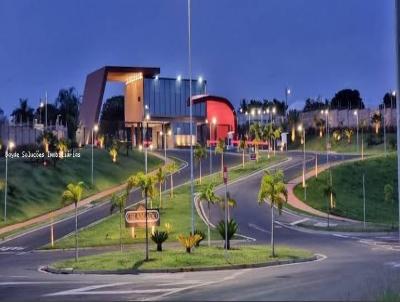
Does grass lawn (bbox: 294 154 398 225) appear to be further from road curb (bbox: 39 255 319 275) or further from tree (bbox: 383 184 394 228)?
road curb (bbox: 39 255 319 275)

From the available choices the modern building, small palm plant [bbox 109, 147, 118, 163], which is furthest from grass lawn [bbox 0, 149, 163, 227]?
the modern building

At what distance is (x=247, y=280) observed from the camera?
2250 centimetres

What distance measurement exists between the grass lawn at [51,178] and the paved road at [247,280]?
20970 mm

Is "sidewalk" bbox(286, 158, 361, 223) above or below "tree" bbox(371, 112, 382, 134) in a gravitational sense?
below

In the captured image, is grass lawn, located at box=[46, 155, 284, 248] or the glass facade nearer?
grass lawn, located at box=[46, 155, 284, 248]

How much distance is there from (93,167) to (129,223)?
49734 mm

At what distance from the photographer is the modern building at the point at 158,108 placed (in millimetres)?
122125

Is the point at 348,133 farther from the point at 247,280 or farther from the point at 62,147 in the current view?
the point at 247,280

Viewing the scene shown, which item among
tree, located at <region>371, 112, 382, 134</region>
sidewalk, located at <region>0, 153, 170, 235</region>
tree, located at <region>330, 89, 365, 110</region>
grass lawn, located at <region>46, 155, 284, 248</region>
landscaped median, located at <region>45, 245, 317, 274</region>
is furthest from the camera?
tree, located at <region>330, 89, 365, 110</region>

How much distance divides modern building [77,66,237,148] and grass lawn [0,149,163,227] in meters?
29.8

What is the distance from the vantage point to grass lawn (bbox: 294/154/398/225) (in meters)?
65.6

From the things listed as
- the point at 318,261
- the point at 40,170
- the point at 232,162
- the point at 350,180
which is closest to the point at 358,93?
the point at 232,162

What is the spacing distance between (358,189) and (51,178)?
108 feet

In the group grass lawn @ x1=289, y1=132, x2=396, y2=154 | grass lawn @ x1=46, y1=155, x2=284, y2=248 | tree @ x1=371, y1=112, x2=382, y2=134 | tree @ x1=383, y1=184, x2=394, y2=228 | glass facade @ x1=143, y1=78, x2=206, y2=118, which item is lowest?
grass lawn @ x1=46, y1=155, x2=284, y2=248
